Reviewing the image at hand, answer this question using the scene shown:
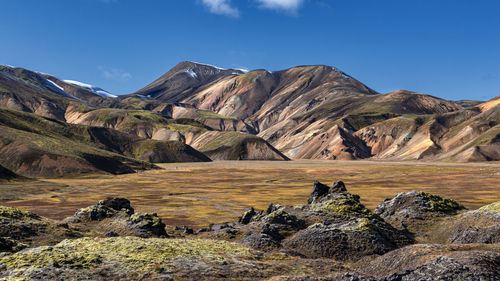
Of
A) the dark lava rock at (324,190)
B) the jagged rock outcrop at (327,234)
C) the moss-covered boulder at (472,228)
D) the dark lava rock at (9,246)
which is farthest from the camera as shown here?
the dark lava rock at (324,190)

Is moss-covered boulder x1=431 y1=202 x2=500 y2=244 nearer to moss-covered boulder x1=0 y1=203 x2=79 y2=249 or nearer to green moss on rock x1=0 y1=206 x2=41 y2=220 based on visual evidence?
moss-covered boulder x1=0 y1=203 x2=79 y2=249

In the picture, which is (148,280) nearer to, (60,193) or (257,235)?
(257,235)

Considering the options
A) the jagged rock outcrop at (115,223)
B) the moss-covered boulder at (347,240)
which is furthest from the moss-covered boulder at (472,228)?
the jagged rock outcrop at (115,223)

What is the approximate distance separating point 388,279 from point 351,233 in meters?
10.9

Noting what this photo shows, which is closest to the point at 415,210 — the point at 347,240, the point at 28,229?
the point at 347,240

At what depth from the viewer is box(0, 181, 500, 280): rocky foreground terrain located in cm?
1939

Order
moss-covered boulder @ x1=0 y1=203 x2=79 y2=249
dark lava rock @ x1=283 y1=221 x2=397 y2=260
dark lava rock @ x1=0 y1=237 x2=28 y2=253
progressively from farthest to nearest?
dark lava rock @ x1=283 y1=221 x2=397 y2=260 → moss-covered boulder @ x1=0 y1=203 x2=79 y2=249 → dark lava rock @ x1=0 y1=237 x2=28 y2=253

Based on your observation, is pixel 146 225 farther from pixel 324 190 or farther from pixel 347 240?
pixel 324 190

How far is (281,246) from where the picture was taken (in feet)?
98.2

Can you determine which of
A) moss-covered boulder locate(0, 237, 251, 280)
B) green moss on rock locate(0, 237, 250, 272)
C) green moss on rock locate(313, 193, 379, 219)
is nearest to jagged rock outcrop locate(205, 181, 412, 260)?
green moss on rock locate(313, 193, 379, 219)

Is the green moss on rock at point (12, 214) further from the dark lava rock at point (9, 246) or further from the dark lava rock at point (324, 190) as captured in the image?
the dark lava rock at point (324, 190)

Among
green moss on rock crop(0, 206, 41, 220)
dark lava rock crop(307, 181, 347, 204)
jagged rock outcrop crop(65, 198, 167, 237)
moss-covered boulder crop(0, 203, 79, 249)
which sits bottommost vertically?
jagged rock outcrop crop(65, 198, 167, 237)

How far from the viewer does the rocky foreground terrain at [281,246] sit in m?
19.4

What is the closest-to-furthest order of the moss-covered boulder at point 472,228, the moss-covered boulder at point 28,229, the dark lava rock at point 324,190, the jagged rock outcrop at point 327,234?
the moss-covered boulder at point 28,229 < the jagged rock outcrop at point 327,234 < the moss-covered boulder at point 472,228 < the dark lava rock at point 324,190
